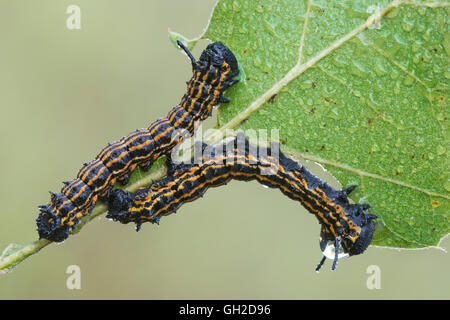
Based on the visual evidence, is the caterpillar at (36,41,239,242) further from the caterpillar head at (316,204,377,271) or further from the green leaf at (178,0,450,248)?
the caterpillar head at (316,204,377,271)

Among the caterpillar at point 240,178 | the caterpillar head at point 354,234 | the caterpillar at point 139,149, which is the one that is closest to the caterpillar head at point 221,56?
the caterpillar at point 139,149

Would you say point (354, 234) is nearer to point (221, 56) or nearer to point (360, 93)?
point (360, 93)

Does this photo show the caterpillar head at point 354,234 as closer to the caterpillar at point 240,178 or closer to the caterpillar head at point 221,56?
the caterpillar at point 240,178

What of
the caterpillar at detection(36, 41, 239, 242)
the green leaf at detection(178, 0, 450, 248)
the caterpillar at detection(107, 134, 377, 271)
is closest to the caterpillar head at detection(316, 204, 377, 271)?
the caterpillar at detection(107, 134, 377, 271)

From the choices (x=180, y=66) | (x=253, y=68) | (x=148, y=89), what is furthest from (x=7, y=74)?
(x=253, y=68)

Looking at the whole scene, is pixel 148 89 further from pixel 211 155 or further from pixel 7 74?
pixel 211 155
